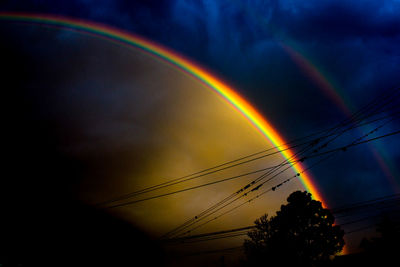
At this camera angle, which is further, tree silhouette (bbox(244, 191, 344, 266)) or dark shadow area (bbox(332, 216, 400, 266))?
tree silhouette (bbox(244, 191, 344, 266))

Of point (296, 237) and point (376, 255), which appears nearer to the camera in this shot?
point (376, 255)

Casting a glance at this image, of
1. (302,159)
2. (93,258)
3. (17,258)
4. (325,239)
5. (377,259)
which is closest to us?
(302,159)

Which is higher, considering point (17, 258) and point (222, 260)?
point (17, 258)

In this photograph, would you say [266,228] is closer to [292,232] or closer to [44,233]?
[292,232]

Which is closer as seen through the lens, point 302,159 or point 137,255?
point 302,159

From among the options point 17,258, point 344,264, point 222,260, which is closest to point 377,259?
point 344,264

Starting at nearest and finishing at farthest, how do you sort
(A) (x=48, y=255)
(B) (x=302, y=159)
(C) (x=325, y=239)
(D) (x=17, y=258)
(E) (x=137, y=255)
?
1. (B) (x=302, y=159)
2. (D) (x=17, y=258)
3. (A) (x=48, y=255)
4. (C) (x=325, y=239)
5. (E) (x=137, y=255)

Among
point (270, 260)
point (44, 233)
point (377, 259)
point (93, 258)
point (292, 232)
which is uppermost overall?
point (44, 233)

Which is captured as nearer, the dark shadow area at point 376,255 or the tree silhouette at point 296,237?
the dark shadow area at point 376,255
